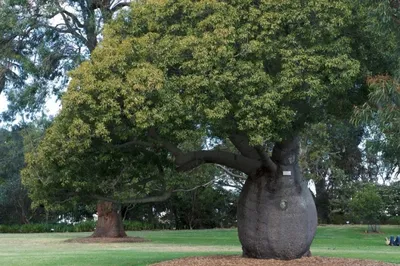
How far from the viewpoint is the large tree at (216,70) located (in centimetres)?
1543

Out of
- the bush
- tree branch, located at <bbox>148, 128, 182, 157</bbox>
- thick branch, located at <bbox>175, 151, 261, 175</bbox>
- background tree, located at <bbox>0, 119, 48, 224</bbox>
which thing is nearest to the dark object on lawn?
thick branch, located at <bbox>175, 151, 261, 175</bbox>

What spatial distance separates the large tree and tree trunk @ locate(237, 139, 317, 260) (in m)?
1.55

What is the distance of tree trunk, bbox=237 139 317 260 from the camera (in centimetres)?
1852

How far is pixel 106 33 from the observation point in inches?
678

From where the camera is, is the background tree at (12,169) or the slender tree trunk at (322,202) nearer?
the background tree at (12,169)

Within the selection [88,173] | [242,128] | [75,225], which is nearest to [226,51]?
[242,128]

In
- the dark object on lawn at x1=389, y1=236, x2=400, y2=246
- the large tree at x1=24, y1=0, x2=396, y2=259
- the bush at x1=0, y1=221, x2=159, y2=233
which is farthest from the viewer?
the bush at x1=0, y1=221, x2=159, y2=233

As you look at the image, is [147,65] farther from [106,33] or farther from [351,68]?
[351,68]

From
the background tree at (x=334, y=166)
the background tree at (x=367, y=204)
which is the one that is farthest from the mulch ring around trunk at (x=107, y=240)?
the background tree at (x=367, y=204)

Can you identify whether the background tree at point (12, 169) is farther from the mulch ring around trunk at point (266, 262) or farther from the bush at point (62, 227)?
the mulch ring around trunk at point (266, 262)

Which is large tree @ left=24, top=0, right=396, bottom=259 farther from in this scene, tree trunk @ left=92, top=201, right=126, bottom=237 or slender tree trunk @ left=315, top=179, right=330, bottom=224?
slender tree trunk @ left=315, top=179, right=330, bottom=224

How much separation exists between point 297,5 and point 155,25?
3.30 meters

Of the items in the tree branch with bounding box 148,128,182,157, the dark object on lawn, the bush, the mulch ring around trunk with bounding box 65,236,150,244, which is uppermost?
the bush

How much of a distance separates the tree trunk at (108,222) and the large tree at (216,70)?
19423mm
